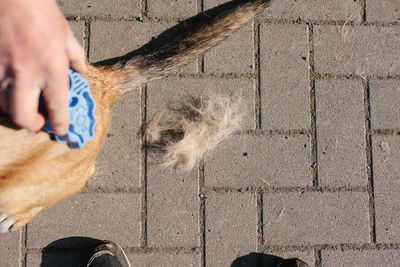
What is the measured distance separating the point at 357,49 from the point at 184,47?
1695 millimetres

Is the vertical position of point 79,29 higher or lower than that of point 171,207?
higher

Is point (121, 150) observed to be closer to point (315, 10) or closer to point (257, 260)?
point (257, 260)

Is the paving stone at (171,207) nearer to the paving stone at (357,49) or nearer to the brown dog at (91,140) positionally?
the brown dog at (91,140)

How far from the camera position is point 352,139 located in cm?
334

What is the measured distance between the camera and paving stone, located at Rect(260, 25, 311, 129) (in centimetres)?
331

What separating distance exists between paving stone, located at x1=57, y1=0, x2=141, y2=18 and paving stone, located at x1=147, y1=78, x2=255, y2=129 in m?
0.71

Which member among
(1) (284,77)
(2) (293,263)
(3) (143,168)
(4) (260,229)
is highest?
(1) (284,77)

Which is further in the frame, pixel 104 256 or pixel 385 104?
pixel 385 104

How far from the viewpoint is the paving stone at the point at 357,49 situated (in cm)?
337

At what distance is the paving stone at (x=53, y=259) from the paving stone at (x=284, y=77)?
2.11 metres

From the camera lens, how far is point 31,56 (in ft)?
4.43

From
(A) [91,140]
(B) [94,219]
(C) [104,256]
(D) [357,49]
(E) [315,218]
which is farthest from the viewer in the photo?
(D) [357,49]

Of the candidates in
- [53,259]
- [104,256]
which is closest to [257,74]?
[104,256]

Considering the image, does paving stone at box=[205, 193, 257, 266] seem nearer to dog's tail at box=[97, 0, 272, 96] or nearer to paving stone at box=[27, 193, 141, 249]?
paving stone at box=[27, 193, 141, 249]
